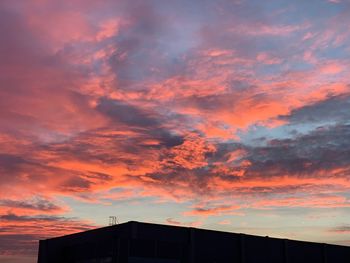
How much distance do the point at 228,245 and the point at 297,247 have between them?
13.2 meters

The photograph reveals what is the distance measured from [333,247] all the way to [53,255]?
40.1 m

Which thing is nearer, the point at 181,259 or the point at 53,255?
the point at 181,259

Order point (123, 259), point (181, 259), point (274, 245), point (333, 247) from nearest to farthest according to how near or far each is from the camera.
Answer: point (123, 259), point (181, 259), point (274, 245), point (333, 247)

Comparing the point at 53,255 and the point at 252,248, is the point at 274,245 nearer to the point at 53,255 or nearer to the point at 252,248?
the point at 252,248

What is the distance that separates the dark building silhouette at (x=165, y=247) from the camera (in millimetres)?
52000

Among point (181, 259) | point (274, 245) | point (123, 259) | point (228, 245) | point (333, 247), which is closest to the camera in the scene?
point (123, 259)

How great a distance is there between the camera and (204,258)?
56031 millimetres

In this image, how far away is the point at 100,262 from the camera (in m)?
53.6

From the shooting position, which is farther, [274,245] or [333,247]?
[333,247]

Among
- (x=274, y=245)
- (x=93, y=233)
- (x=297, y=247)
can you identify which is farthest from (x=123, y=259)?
(x=297, y=247)

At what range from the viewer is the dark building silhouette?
171ft

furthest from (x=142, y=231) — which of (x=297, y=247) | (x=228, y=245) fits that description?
(x=297, y=247)

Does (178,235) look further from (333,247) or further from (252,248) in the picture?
(333,247)

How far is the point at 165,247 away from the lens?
54.0 meters
